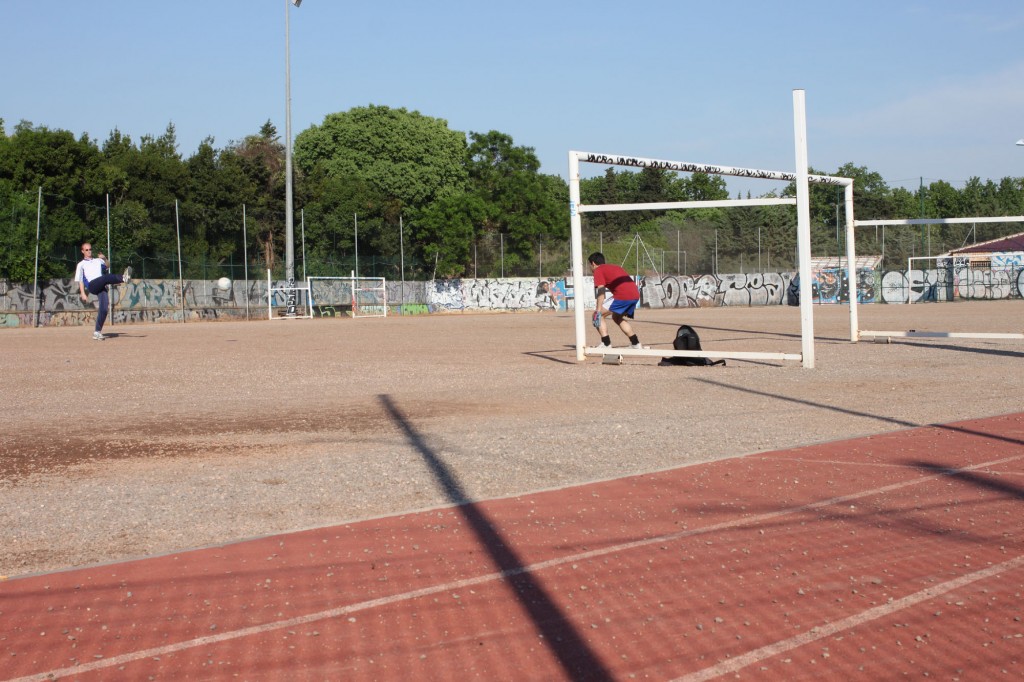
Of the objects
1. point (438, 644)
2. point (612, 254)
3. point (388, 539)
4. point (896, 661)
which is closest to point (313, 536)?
point (388, 539)

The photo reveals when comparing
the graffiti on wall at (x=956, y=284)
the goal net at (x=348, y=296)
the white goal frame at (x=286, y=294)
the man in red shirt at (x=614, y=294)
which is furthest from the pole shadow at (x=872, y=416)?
the graffiti on wall at (x=956, y=284)

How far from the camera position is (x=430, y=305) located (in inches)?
2159

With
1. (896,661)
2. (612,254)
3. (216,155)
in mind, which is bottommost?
(896,661)

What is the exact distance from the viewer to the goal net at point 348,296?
47.5 metres

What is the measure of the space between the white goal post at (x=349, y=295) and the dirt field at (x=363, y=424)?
29743mm

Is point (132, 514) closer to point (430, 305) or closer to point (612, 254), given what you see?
point (430, 305)

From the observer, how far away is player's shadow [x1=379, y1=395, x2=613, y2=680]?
349cm

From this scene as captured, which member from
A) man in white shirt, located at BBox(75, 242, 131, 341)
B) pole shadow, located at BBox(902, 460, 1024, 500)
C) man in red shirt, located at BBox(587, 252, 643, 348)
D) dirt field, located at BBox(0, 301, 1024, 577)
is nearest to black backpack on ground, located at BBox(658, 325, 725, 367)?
dirt field, located at BBox(0, 301, 1024, 577)

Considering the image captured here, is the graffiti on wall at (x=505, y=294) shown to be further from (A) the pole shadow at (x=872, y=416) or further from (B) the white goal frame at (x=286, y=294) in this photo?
(A) the pole shadow at (x=872, y=416)

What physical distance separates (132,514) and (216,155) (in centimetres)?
5941

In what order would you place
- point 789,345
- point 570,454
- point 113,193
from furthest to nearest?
point 113,193 < point 789,345 < point 570,454

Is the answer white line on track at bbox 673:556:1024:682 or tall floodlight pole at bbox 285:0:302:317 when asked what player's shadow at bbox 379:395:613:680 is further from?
tall floodlight pole at bbox 285:0:302:317

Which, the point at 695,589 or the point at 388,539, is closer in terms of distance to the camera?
the point at 695,589

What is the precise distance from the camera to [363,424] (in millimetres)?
9273
